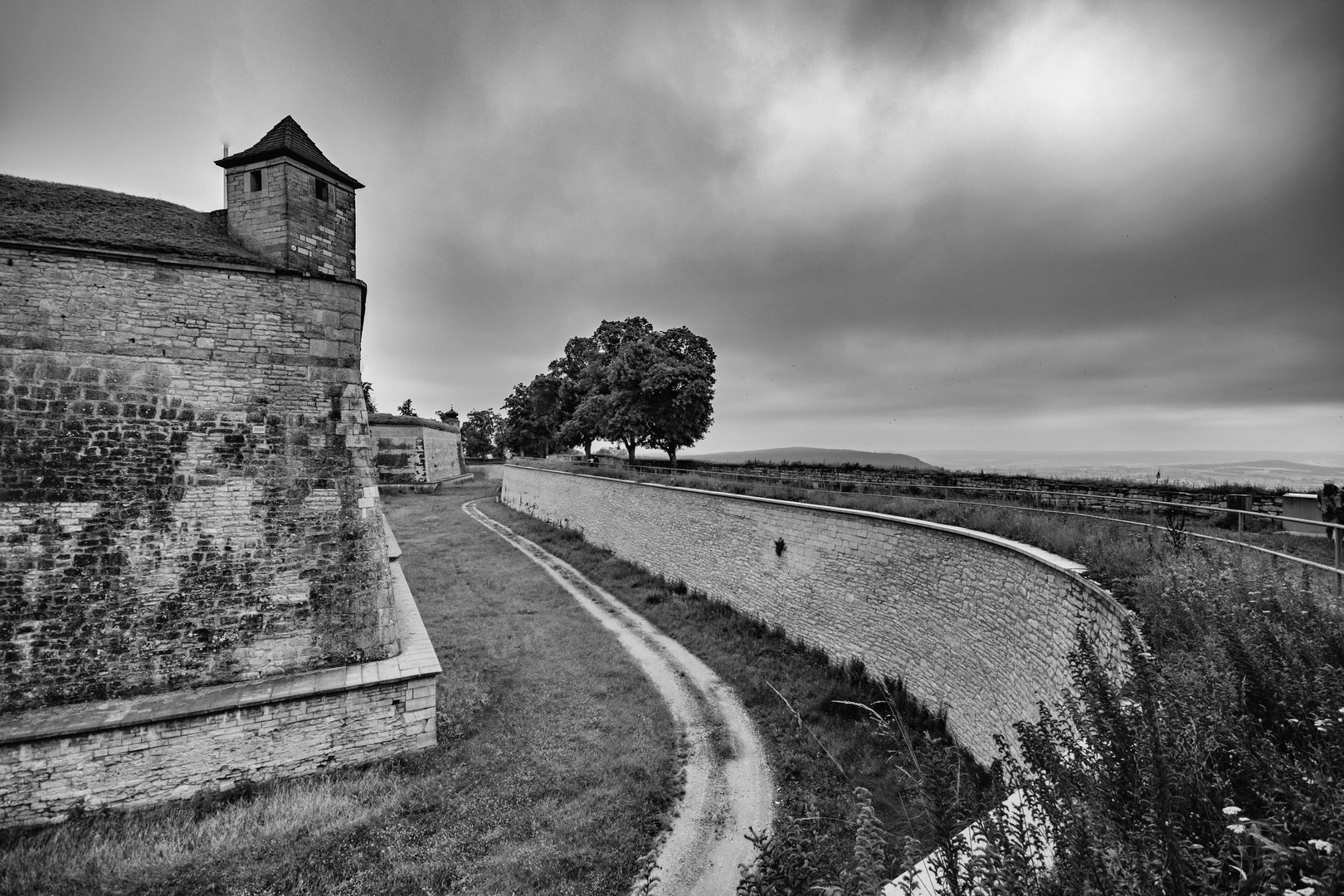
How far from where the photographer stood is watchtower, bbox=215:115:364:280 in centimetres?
1066

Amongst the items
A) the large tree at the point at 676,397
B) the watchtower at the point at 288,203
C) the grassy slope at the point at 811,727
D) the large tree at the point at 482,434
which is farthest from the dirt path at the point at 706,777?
the large tree at the point at 482,434

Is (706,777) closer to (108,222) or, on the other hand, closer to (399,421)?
(108,222)

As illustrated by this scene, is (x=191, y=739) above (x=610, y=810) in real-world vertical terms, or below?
above

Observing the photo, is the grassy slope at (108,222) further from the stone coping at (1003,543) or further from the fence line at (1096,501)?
the fence line at (1096,501)

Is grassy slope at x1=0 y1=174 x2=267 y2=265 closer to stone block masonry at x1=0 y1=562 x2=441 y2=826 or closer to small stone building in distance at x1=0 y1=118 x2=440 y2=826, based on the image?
small stone building in distance at x1=0 y1=118 x2=440 y2=826

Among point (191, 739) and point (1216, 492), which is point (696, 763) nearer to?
point (191, 739)

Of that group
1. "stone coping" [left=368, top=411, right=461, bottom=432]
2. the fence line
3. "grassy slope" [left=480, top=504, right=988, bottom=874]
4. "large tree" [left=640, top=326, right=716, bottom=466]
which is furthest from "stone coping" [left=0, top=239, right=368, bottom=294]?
"stone coping" [left=368, top=411, right=461, bottom=432]

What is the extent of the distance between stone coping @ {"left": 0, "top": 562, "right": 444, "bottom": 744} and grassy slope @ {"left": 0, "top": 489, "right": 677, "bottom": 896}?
4.50ft

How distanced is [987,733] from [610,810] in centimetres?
610

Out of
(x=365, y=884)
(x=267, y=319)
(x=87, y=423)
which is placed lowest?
(x=365, y=884)

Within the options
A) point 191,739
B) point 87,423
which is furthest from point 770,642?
point 87,423

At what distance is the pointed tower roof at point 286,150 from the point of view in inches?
418

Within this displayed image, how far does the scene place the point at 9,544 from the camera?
8805 mm

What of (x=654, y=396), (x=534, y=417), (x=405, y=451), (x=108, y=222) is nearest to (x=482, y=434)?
(x=534, y=417)
